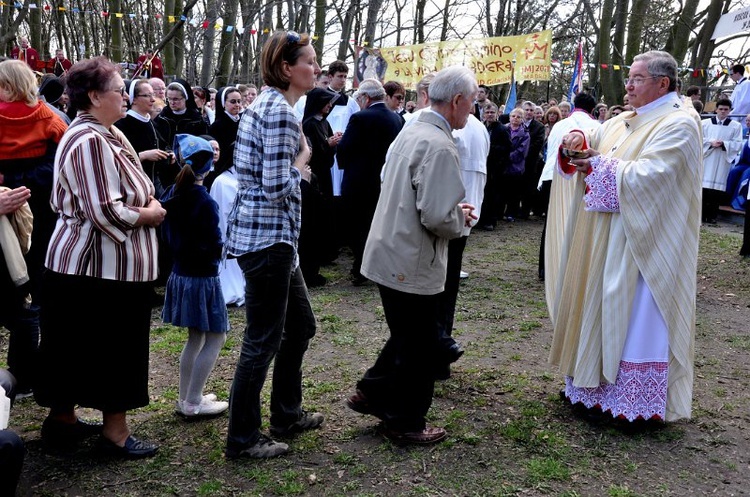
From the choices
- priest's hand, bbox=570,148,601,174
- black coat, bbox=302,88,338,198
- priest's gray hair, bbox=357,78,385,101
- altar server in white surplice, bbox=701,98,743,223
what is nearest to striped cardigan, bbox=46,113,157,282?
priest's hand, bbox=570,148,601,174

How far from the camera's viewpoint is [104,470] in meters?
3.58

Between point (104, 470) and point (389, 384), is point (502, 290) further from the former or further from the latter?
point (104, 470)

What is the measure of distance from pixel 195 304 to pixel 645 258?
2491mm

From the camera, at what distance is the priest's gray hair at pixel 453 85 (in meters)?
3.65

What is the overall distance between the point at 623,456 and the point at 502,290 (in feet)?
12.6

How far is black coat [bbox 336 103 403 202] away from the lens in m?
7.30

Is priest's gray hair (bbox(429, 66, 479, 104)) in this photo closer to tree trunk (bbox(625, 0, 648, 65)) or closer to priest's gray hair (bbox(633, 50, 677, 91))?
priest's gray hair (bbox(633, 50, 677, 91))

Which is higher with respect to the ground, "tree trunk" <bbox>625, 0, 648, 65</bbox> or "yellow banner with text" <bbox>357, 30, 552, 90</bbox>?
"tree trunk" <bbox>625, 0, 648, 65</bbox>

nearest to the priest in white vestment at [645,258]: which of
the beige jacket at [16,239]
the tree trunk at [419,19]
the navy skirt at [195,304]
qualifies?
the navy skirt at [195,304]

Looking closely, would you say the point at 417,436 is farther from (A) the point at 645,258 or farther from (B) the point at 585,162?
(B) the point at 585,162

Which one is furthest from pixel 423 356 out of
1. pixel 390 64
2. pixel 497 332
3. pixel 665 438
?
pixel 390 64

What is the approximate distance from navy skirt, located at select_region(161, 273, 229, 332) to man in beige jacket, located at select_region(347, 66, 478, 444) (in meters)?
0.92

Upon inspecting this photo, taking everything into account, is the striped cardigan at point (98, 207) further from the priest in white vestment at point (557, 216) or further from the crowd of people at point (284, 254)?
the priest in white vestment at point (557, 216)

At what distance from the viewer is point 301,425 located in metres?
4.02
